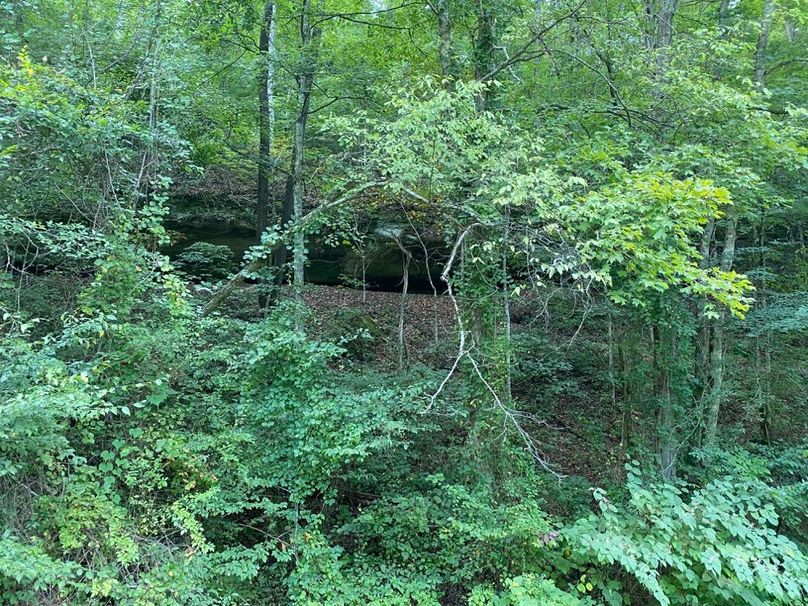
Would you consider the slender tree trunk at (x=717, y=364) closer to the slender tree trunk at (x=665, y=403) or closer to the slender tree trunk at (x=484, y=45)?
the slender tree trunk at (x=665, y=403)

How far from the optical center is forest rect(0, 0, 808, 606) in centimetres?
412

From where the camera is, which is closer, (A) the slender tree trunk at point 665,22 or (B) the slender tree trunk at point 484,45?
(B) the slender tree trunk at point 484,45

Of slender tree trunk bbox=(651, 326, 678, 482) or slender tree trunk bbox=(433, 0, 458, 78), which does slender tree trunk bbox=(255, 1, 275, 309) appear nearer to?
slender tree trunk bbox=(433, 0, 458, 78)

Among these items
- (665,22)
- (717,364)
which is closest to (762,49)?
(665,22)

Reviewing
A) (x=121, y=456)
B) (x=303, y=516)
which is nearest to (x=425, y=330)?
(x=303, y=516)

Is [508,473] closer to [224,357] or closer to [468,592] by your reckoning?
[468,592]

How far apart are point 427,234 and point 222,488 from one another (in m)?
7.23

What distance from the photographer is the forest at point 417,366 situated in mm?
4117

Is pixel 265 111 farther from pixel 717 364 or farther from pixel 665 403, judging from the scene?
pixel 717 364

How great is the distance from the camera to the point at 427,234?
1092 centimetres

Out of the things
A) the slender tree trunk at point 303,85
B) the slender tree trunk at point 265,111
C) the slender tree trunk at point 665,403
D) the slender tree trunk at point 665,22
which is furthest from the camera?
the slender tree trunk at point 265,111

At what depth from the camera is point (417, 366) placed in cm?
746

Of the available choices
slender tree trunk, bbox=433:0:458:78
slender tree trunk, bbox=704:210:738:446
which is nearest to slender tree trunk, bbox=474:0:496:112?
slender tree trunk, bbox=433:0:458:78

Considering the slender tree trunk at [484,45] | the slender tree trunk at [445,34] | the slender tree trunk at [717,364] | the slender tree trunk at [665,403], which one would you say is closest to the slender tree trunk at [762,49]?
the slender tree trunk at [717,364]
